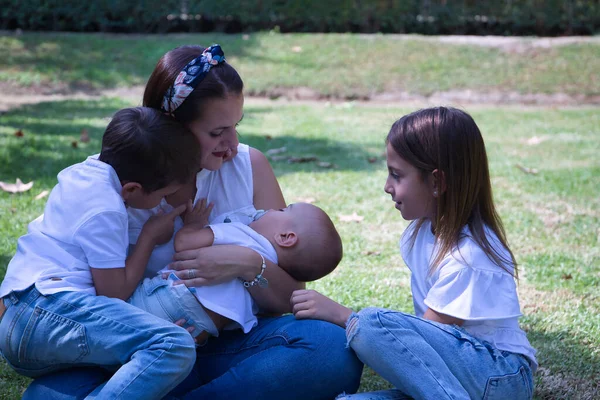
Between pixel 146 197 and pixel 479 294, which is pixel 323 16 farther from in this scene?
pixel 479 294

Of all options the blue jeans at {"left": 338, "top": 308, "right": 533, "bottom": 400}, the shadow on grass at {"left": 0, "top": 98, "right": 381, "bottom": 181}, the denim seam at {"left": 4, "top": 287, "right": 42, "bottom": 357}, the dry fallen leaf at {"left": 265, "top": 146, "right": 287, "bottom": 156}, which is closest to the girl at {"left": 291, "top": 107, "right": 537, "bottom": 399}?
the blue jeans at {"left": 338, "top": 308, "right": 533, "bottom": 400}

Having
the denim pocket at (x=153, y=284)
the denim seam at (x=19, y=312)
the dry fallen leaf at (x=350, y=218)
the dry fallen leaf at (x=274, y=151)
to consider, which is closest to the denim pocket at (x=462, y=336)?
the denim pocket at (x=153, y=284)

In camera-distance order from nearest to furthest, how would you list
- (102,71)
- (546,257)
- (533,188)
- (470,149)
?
(470,149), (546,257), (533,188), (102,71)

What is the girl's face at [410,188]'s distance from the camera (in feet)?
8.06

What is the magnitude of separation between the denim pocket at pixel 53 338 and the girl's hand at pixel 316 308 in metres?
0.70

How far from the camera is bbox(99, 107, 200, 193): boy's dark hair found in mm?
2381

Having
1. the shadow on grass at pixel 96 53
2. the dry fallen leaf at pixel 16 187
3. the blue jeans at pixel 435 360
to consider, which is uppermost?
the blue jeans at pixel 435 360

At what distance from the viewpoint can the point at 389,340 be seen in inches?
89.2

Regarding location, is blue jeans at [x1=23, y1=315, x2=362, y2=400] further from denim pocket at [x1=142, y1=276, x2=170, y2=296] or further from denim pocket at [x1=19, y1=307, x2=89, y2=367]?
denim pocket at [x1=142, y1=276, x2=170, y2=296]

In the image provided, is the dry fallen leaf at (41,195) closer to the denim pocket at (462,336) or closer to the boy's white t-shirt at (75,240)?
the boy's white t-shirt at (75,240)

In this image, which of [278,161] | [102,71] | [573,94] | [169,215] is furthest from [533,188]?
[102,71]

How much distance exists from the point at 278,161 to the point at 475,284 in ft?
13.6

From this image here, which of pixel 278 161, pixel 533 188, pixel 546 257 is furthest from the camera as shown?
pixel 278 161

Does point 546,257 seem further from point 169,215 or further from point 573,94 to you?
point 573,94
